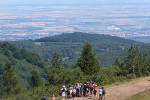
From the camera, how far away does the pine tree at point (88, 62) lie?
4303 centimetres

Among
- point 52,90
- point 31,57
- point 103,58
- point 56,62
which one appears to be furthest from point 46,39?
point 52,90

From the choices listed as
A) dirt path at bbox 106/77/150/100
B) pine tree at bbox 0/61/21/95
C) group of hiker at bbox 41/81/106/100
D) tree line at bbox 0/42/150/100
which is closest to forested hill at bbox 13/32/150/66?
tree line at bbox 0/42/150/100

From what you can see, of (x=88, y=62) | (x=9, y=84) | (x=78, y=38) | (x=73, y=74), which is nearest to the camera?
(x=73, y=74)

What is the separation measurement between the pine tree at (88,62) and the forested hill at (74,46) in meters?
63.4

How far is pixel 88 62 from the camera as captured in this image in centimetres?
4325

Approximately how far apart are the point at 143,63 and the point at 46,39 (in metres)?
136

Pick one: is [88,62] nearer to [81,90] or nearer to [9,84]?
[9,84]

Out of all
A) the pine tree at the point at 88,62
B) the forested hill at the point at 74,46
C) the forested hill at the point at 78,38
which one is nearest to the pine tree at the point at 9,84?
the pine tree at the point at 88,62

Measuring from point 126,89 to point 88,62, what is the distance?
1296cm

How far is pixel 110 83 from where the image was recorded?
35531mm

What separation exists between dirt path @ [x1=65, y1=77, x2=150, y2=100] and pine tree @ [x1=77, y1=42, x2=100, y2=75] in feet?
31.1

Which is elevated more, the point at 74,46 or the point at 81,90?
the point at 81,90

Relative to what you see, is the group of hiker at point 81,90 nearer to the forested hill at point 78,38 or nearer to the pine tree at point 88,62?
the pine tree at point 88,62

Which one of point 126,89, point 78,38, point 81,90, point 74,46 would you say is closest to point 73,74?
point 126,89
